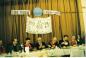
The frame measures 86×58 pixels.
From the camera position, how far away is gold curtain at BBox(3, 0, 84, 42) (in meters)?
11.6

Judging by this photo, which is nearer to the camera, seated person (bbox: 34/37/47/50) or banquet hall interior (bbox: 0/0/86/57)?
seated person (bbox: 34/37/47/50)

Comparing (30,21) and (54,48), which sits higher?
(30,21)

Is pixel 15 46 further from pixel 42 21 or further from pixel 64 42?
pixel 64 42

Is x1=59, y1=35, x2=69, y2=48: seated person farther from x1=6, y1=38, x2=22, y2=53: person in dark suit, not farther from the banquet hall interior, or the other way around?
x1=6, y1=38, x2=22, y2=53: person in dark suit

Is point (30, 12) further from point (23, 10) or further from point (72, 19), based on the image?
point (72, 19)

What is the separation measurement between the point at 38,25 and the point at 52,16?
0.51 metres

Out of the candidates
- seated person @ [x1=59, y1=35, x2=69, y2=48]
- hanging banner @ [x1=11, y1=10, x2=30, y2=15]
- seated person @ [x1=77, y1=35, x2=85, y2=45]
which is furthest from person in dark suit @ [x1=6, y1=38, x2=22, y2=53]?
seated person @ [x1=77, y1=35, x2=85, y2=45]

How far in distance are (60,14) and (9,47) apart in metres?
1.84

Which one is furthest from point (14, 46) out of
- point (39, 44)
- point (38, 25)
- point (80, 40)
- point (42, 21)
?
point (80, 40)

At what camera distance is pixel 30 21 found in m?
11.7

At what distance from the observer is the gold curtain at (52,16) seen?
1159cm

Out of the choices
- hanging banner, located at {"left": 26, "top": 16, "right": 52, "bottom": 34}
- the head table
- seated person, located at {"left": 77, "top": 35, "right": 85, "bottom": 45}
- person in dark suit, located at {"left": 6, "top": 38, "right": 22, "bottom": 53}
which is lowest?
the head table

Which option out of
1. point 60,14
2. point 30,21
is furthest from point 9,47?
point 60,14

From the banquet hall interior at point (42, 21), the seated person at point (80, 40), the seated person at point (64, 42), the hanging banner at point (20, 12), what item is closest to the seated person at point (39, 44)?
the banquet hall interior at point (42, 21)
